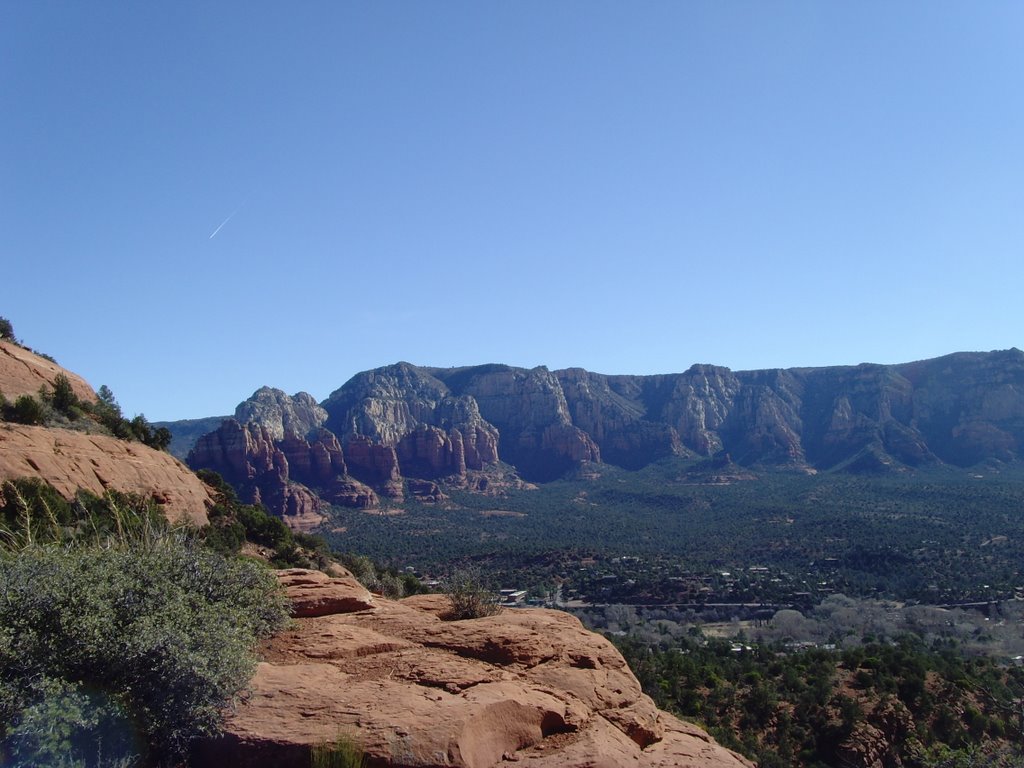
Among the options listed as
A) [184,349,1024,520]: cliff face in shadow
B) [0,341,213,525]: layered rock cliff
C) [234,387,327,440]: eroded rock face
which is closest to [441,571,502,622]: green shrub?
[0,341,213,525]: layered rock cliff

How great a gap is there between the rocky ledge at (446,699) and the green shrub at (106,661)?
0.58 m

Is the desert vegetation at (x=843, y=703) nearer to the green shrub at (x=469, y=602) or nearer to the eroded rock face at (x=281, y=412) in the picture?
the green shrub at (x=469, y=602)

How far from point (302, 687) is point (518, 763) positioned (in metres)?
2.88

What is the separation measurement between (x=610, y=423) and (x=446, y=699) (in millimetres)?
171125

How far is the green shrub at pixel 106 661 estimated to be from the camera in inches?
292

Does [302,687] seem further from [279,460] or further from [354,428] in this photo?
[354,428]

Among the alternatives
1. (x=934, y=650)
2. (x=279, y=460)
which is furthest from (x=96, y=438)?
(x=279, y=460)

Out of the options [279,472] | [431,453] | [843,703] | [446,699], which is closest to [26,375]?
[446,699]

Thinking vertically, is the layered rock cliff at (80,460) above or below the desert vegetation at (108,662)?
above

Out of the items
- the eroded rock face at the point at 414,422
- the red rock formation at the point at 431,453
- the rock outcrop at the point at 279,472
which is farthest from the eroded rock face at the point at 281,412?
the rock outcrop at the point at 279,472

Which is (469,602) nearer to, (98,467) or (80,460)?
(80,460)

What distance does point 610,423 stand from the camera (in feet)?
586

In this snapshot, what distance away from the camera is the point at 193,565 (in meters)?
10.5

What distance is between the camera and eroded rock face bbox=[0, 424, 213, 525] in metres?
23.2
